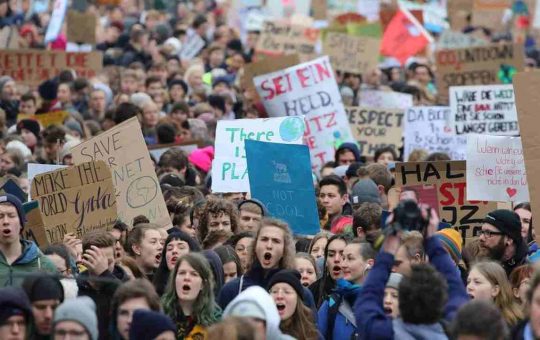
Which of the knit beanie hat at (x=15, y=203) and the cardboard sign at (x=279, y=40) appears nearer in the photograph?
the knit beanie hat at (x=15, y=203)

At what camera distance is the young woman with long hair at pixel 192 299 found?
9.77m

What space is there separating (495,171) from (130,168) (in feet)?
9.21

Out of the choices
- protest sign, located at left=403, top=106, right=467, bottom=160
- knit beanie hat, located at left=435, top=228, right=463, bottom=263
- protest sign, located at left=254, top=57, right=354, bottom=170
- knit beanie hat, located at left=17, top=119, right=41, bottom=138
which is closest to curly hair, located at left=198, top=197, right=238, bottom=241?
knit beanie hat, located at left=435, top=228, right=463, bottom=263

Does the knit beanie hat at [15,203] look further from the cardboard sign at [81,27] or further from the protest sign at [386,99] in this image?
the cardboard sign at [81,27]

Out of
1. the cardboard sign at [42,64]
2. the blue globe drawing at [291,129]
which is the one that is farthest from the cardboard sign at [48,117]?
the blue globe drawing at [291,129]

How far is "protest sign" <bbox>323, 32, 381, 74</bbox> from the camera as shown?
25.3 meters

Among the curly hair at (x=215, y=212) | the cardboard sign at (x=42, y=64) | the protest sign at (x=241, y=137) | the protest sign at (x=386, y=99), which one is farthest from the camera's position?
→ the cardboard sign at (x=42, y=64)

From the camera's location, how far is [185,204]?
43.8 feet

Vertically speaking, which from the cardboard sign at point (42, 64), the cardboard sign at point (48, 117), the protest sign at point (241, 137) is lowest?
the protest sign at point (241, 137)

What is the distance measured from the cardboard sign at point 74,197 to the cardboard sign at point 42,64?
10.7m

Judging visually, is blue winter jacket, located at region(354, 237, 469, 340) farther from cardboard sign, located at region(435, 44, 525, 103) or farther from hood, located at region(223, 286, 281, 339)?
cardboard sign, located at region(435, 44, 525, 103)

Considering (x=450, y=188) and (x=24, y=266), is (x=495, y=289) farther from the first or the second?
(x=450, y=188)

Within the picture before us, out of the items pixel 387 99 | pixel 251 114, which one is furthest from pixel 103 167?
pixel 387 99

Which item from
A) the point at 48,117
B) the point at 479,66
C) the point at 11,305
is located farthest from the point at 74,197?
the point at 479,66
